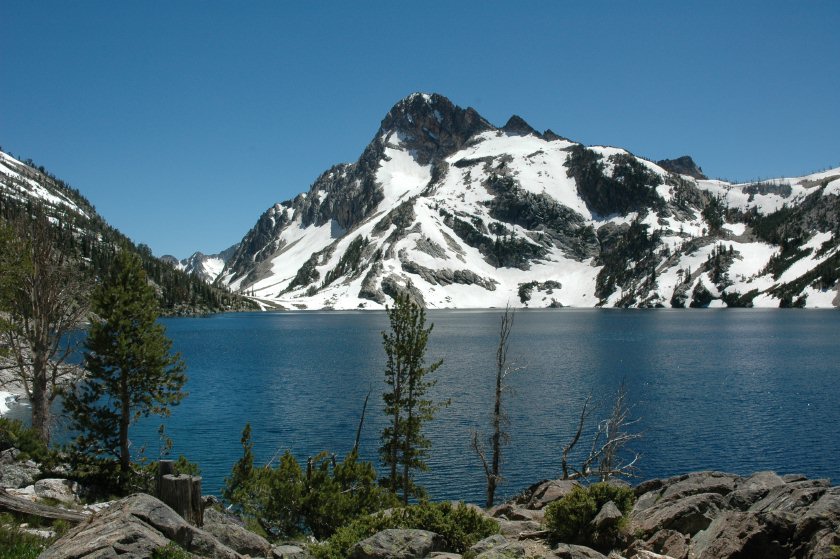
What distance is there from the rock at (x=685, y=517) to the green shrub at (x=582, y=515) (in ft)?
2.86

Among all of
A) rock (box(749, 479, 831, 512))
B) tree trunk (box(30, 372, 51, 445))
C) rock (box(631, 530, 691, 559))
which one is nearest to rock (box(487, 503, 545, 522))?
rock (box(631, 530, 691, 559))

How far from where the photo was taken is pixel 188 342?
14438cm

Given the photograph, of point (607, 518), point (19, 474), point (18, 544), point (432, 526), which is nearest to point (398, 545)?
point (432, 526)

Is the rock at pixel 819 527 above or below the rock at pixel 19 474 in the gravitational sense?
above

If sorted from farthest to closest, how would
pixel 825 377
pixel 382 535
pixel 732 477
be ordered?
pixel 825 377, pixel 732 477, pixel 382 535

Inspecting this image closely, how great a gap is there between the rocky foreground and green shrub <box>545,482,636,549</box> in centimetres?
38

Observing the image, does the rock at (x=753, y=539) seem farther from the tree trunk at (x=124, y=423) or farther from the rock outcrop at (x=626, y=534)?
the tree trunk at (x=124, y=423)

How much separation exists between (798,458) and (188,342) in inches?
5148

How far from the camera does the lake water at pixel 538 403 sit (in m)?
47.0

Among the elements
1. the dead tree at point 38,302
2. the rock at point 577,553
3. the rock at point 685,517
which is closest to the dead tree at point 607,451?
the rock at point 685,517

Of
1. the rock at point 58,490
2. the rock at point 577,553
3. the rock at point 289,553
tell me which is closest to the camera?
the rock at point 577,553

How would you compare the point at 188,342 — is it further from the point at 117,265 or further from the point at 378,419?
the point at 117,265

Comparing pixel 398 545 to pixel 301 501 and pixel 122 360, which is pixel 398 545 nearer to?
pixel 301 501

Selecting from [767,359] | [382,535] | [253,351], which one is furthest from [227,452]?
[767,359]
